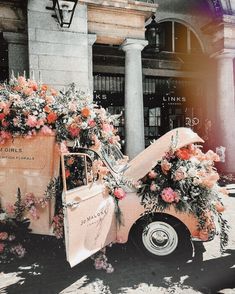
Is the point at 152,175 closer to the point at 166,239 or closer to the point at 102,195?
the point at 102,195

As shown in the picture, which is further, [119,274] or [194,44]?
[194,44]

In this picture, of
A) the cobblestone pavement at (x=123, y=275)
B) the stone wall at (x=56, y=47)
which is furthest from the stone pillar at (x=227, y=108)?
the cobblestone pavement at (x=123, y=275)

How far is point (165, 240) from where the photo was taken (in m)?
4.05

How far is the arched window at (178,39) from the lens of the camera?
40.1ft

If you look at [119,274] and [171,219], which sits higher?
[171,219]

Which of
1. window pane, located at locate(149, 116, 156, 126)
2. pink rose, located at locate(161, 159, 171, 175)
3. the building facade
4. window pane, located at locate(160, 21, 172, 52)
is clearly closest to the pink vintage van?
pink rose, located at locate(161, 159, 171, 175)

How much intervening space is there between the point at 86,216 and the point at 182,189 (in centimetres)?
133

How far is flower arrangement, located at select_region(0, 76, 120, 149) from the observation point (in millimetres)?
4126

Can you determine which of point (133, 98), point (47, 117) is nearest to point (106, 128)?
point (47, 117)

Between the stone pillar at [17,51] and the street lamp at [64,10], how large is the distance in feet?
4.14

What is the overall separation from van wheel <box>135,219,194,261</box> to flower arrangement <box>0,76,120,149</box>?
1374 mm

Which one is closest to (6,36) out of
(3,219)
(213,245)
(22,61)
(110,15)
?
(22,61)

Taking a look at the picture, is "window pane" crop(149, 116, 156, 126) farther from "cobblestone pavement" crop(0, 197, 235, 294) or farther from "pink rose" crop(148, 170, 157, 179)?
"pink rose" crop(148, 170, 157, 179)

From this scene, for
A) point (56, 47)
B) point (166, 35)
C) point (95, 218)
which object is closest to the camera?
point (95, 218)
